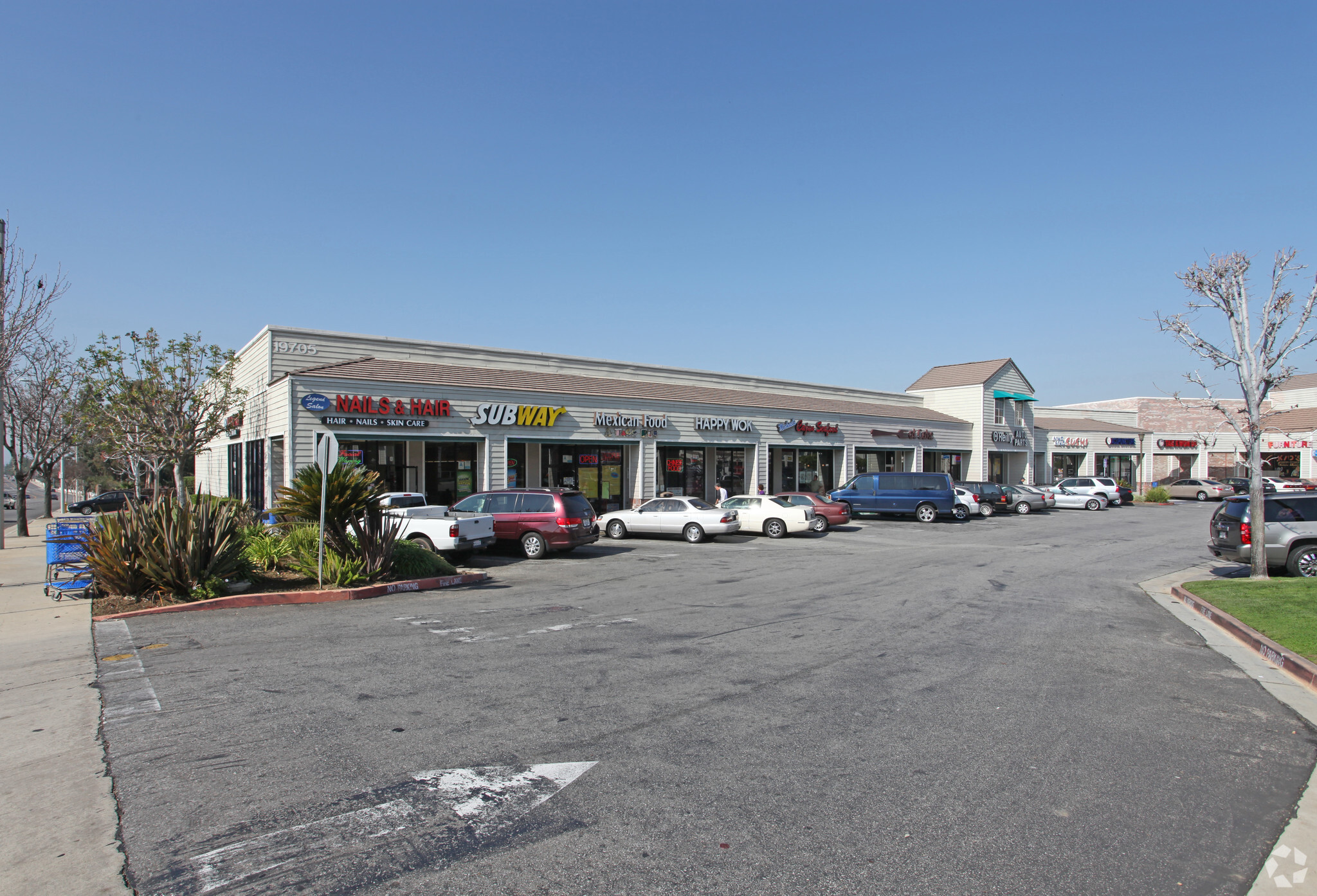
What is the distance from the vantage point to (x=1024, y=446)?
45.9m

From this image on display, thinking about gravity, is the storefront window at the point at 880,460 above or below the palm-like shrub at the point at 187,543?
above

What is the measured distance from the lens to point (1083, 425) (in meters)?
53.5

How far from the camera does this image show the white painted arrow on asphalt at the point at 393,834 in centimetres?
369

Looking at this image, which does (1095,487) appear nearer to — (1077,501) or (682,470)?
(1077,501)

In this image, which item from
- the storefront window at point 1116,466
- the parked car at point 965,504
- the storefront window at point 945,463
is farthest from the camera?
the storefront window at point 1116,466

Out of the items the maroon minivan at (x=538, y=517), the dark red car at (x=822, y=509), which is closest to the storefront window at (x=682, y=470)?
the dark red car at (x=822, y=509)

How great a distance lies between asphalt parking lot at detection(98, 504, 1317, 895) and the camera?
3.85 m

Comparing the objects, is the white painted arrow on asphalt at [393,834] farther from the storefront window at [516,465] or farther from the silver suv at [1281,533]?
the storefront window at [516,465]

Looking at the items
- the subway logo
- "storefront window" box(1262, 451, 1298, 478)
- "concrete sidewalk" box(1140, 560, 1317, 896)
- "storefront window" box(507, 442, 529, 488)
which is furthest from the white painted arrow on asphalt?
"storefront window" box(1262, 451, 1298, 478)

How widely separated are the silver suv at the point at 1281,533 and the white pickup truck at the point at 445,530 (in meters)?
14.8

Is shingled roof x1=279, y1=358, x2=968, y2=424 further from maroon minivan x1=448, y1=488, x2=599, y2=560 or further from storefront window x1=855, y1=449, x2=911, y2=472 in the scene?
maroon minivan x1=448, y1=488, x2=599, y2=560

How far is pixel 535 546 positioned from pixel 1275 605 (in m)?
13.5

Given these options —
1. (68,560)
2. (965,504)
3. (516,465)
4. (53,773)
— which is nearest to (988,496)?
(965,504)

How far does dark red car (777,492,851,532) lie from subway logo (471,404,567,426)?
7836 millimetres
